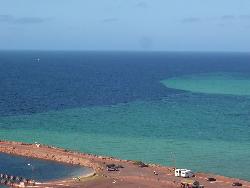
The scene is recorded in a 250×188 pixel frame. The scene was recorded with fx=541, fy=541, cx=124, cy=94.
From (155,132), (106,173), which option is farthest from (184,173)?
(155,132)

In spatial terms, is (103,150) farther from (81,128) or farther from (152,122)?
(152,122)

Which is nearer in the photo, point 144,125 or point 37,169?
point 37,169

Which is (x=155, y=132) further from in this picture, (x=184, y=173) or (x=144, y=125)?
(x=184, y=173)

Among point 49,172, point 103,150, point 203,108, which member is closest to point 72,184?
point 49,172

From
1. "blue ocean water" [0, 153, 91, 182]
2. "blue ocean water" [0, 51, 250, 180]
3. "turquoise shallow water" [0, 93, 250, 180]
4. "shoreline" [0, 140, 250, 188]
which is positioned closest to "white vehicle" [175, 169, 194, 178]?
"shoreline" [0, 140, 250, 188]

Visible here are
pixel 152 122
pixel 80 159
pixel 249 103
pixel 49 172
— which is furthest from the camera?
pixel 249 103

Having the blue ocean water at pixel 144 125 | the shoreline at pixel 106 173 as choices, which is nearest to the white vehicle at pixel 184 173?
the shoreline at pixel 106 173
